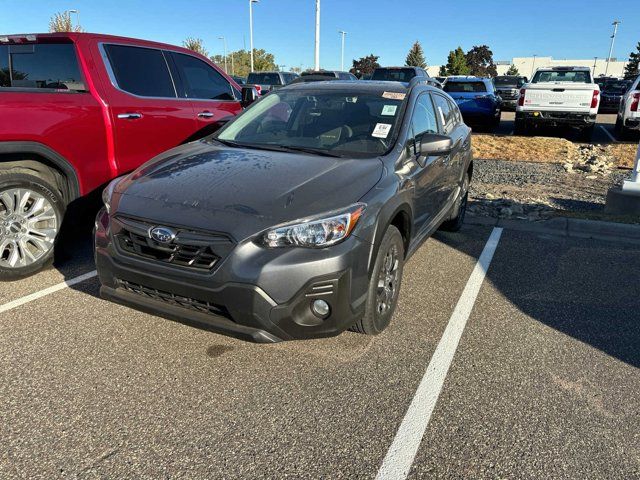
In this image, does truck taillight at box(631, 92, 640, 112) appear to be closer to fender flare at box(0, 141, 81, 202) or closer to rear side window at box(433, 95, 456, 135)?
rear side window at box(433, 95, 456, 135)

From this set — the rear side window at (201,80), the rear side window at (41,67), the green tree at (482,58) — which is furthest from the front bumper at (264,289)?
the green tree at (482,58)

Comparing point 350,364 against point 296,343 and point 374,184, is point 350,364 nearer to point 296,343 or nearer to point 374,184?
point 296,343

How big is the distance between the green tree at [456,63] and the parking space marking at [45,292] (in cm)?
5582

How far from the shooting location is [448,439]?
246 cm

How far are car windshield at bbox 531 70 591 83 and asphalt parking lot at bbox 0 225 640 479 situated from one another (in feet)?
38.2

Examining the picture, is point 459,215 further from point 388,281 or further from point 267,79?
point 267,79

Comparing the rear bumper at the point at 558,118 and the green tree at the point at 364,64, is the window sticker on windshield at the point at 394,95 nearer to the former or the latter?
the rear bumper at the point at 558,118

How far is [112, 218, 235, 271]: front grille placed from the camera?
271 cm

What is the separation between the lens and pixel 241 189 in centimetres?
301

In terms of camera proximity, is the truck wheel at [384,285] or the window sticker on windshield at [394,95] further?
the window sticker on windshield at [394,95]

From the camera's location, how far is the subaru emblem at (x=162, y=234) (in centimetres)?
278

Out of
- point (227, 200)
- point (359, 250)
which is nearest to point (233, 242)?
point (227, 200)

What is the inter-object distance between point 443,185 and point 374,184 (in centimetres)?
160

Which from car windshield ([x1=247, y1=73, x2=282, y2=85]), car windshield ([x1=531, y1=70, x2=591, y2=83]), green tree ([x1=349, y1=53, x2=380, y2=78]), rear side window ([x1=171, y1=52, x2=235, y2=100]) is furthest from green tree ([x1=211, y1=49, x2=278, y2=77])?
rear side window ([x1=171, y1=52, x2=235, y2=100])
